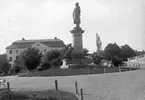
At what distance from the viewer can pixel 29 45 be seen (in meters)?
93.9

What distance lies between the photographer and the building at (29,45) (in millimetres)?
90975

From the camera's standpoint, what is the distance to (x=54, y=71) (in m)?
29.5

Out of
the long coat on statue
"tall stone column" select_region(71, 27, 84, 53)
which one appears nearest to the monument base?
"tall stone column" select_region(71, 27, 84, 53)

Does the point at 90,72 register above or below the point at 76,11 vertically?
below

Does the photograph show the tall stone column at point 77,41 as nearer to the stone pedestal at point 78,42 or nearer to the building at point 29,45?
the stone pedestal at point 78,42

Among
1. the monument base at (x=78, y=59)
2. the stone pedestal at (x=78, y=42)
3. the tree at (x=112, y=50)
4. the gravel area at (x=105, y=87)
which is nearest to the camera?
the gravel area at (x=105, y=87)

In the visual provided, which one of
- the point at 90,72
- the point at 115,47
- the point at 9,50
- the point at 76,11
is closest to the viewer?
the point at 90,72

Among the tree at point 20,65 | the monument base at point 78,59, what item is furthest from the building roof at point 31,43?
the monument base at point 78,59

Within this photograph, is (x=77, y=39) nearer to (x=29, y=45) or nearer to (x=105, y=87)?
(x=105, y=87)

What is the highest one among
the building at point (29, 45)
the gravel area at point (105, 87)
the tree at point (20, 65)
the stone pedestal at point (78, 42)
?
the building at point (29, 45)

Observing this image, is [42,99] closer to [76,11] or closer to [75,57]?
[75,57]

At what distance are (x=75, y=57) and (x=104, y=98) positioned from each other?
2421cm

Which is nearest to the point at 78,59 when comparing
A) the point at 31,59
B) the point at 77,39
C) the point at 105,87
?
the point at 77,39

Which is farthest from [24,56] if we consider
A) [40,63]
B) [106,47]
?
[106,47]
